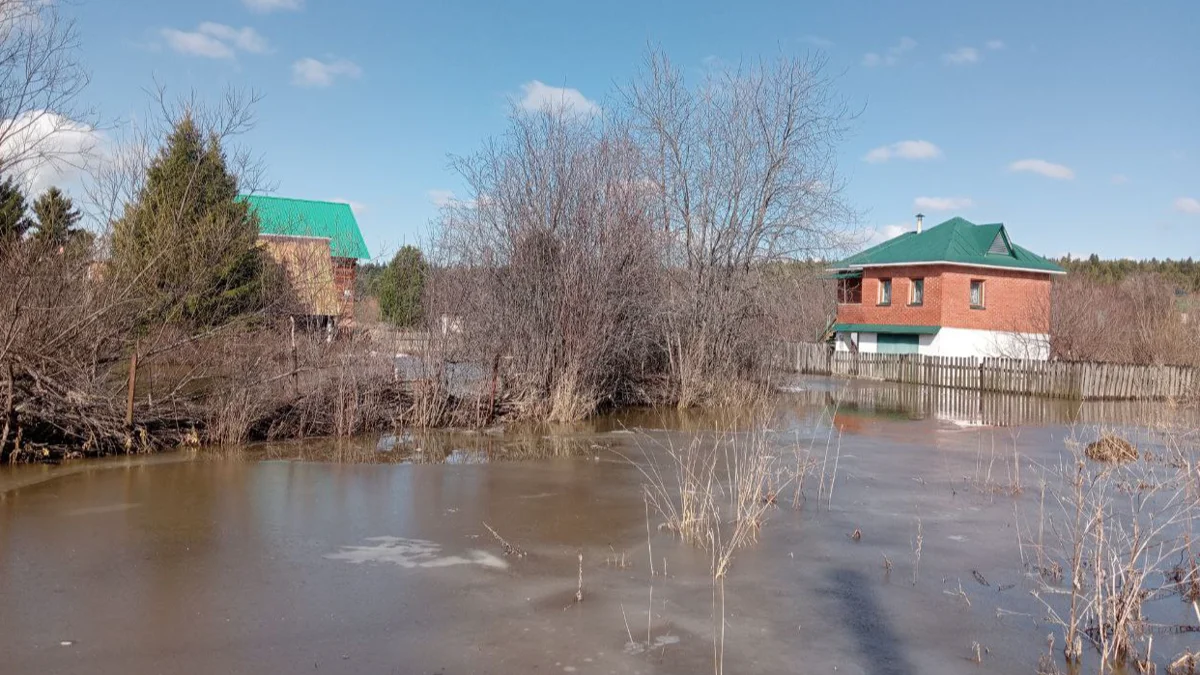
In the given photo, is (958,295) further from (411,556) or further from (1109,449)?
(411,556)

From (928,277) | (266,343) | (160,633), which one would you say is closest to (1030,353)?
(928,277)

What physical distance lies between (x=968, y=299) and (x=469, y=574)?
31.4 metres

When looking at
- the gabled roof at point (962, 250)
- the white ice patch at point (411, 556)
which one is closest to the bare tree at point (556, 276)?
the white ice patch at point (411, 556)

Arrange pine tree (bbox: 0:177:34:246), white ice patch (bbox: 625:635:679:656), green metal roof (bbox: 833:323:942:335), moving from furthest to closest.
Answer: green metal roof (bbox: 833:323:942:335), pine tree (bbox: 0:177:34:246), white ice patch (bbox: 625:635:679:656)

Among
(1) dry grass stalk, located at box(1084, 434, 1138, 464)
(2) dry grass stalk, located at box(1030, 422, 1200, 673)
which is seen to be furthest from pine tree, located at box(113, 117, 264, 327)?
(1) dry grass stalk, located at box(1084, 434, 1138, 464)

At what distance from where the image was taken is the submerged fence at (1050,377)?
2300cm

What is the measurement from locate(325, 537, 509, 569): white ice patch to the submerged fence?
16919mm

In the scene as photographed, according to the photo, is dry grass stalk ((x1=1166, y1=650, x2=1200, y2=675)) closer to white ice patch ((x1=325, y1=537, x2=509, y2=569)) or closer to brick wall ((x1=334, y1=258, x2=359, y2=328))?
white ice patch ((x1=325, y1=537, x2=509, y2=569))

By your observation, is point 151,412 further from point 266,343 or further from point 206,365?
point 266,343

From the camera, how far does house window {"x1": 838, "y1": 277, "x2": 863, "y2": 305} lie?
37594mm

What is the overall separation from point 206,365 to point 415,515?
224 inches

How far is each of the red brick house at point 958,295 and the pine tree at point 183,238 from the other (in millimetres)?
24300

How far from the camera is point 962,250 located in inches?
1329

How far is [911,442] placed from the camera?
1445 centimetres
